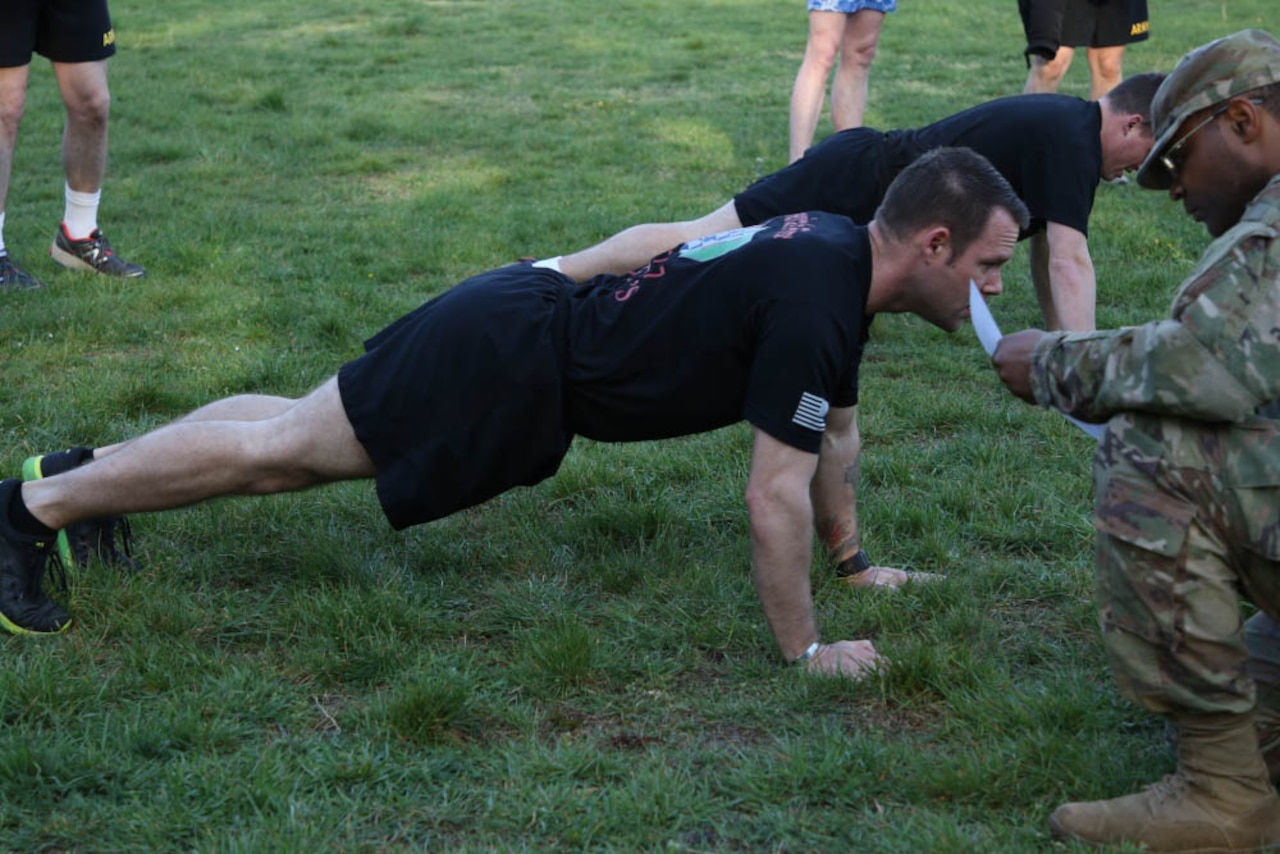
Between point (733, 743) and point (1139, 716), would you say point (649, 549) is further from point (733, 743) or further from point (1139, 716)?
point (1139, 716)

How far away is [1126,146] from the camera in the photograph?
4.70m

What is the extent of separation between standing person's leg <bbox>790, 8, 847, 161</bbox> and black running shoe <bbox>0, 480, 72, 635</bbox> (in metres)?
5.12

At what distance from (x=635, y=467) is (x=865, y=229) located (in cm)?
157

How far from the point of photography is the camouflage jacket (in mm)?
2488

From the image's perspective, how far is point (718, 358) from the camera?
347 cm

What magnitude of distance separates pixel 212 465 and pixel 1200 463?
2355 mm

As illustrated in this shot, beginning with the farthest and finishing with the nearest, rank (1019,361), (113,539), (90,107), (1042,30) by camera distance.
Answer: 1. (1042,30)
2. (90,107)
3. (113,539)
4. (1019,361)

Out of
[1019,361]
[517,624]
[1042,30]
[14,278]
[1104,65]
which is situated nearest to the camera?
[1019,361]

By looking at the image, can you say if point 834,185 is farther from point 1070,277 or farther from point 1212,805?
point 1212,805

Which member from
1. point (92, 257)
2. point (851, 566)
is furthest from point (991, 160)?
point (92, 257)

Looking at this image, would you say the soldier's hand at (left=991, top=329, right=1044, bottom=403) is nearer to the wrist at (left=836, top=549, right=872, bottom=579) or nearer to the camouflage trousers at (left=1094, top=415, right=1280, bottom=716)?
the camouflage trousers at (left=1094, top=415, right=1280, bottom=716)

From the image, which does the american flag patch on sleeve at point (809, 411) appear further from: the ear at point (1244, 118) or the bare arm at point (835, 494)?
the ear at point (1244, 118)

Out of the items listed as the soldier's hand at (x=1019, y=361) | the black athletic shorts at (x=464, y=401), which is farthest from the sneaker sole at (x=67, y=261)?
the soldier's hand at (x=1019, y=361)

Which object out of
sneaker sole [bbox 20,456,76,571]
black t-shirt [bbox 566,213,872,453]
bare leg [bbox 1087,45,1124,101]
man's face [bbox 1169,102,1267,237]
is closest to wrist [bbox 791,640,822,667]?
black t-shirt [bbox 566,213,872,453]
